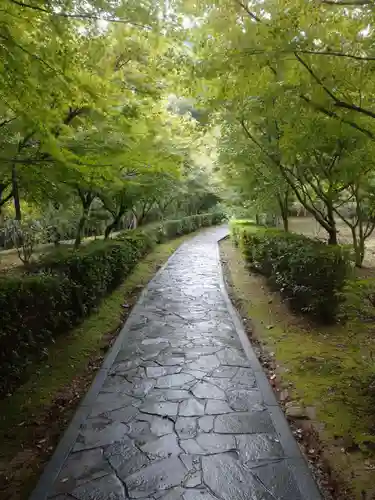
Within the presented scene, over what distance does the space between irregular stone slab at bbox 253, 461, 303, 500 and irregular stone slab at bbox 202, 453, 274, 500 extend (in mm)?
76

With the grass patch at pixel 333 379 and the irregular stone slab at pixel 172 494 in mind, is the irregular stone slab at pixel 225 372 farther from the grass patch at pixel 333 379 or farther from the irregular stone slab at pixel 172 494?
the irregular stone slab at pixel 172 494

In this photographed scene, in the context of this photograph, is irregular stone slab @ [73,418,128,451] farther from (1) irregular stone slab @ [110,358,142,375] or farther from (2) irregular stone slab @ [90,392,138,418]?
(1) irregular stone slab @ [110,358,142,375]

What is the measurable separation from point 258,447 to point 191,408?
41.9 inches

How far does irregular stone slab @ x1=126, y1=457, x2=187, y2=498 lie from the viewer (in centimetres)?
333

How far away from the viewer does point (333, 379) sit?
5.26 metres

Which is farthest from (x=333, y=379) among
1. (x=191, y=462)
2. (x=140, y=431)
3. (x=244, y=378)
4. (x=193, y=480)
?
(x=140, y=431)

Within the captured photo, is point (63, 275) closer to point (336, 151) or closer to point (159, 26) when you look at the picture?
point (159, 26)

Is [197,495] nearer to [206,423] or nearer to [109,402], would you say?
[206,423]

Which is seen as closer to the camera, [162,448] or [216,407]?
[162,448]

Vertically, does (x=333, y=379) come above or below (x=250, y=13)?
below

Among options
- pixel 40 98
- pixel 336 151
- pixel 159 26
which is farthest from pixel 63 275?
pixel 336 151

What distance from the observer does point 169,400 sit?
4.89m

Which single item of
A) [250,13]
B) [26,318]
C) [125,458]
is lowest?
[125,458]

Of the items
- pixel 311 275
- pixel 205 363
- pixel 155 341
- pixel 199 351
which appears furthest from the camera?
pixel 311 275
